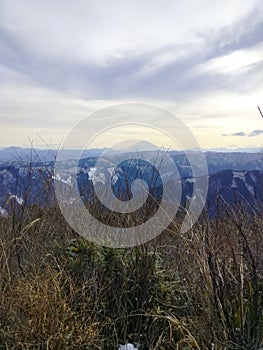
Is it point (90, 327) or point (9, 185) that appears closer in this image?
point (90, 327)

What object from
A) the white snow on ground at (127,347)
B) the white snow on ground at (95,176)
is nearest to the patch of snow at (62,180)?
the white snow on ground at (95,176)

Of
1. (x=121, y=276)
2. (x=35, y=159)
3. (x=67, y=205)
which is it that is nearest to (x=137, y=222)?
(x=121, y=276)

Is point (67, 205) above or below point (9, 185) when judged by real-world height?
below

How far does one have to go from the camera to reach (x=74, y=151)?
11.0 ft

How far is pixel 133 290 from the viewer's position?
2.78 m

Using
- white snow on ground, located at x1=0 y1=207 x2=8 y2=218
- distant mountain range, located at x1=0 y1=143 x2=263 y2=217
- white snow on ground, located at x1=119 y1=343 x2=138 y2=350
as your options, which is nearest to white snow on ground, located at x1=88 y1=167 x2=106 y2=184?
distant mountain range, located at x1=0 y1=143 x2=263 y2=217

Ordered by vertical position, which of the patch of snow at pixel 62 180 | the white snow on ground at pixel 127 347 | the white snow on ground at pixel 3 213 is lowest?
the white snow on ground at pixel 127 347

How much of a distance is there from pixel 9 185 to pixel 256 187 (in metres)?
2.36

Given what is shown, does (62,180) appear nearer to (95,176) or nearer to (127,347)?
(95,176)

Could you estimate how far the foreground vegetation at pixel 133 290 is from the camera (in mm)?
2182

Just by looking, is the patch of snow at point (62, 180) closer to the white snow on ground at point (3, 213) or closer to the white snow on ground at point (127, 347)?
the white snow on ground at point (3, 213)

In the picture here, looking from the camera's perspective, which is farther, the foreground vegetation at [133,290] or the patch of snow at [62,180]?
the patch of snow at [62,180]

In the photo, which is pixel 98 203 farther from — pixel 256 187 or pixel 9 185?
pixel 256 187

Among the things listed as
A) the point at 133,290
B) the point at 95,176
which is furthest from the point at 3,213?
the point at 133,290
